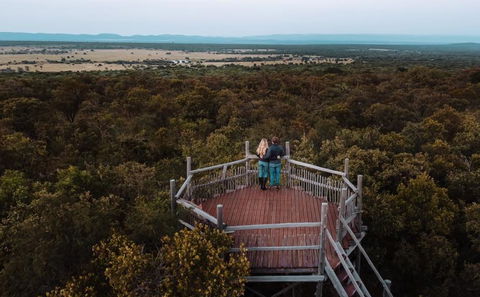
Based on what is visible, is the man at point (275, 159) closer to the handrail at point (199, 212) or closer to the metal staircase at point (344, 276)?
the handrail at point (199, 212)

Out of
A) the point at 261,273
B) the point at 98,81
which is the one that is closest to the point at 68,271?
the point at 261,273

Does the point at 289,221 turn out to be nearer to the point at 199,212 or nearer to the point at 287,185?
the point at 199,212

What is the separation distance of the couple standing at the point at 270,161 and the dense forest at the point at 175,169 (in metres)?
3.32

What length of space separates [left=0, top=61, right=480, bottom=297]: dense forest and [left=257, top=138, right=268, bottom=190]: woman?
128 inches

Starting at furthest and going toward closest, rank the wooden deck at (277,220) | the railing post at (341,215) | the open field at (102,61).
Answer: the open field at (102,61) → the railing post at (341,215) → the wooden deck at (277,220)

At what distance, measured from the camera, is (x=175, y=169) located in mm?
19906

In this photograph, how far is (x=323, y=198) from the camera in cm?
1316

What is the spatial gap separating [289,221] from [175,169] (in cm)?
970

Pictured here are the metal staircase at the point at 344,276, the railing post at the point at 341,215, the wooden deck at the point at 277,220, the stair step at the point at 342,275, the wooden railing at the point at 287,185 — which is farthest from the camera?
the wooden railing at the point at 287,185

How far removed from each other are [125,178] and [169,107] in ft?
61.2

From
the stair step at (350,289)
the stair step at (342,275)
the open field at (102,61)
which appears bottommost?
the stair step at (350,289)

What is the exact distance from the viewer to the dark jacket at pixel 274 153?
12.9 metres

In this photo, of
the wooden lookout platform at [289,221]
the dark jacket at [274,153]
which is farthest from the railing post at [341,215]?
the dark jacket at [274,153]

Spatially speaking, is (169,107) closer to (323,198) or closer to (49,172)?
(49,172)
